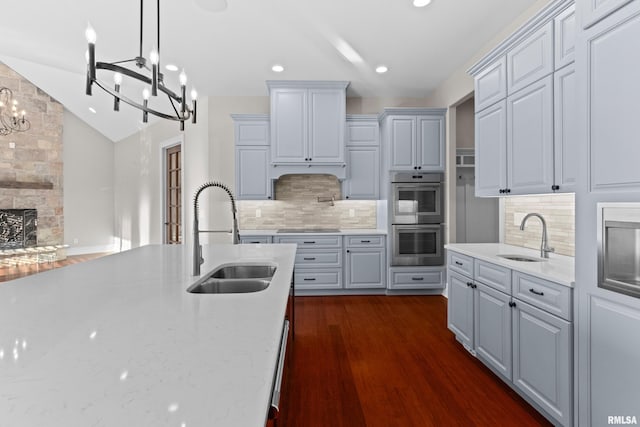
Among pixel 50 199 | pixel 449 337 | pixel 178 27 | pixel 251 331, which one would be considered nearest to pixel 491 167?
pixel 449 337

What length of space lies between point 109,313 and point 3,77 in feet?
24.8

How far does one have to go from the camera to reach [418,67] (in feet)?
12.6

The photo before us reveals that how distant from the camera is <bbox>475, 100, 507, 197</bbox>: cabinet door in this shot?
93.2 inches

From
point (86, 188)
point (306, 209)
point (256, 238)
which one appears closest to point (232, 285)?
point (256, 238)

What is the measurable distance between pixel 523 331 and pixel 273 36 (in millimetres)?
3197

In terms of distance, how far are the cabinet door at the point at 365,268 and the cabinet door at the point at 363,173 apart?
782 mm

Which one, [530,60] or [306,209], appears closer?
[530,60]

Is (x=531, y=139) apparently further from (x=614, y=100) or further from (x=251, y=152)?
(x=251, y=152)

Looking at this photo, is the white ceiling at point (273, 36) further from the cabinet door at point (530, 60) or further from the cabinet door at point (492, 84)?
the cabinet door at point (530, 60)

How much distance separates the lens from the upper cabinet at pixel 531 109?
1.83m

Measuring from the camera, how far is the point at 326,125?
167 inches

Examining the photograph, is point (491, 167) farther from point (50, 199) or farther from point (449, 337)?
point (50, 199)

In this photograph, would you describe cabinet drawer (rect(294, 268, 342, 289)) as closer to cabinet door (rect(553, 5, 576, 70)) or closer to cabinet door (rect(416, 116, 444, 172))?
cabinet door (rect(416, 116, 444, 172))

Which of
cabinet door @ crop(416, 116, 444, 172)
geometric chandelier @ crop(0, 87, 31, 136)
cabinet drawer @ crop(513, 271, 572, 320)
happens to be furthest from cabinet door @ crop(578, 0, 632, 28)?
geometric chandelier @ crop(0, 87, 31, 136)
